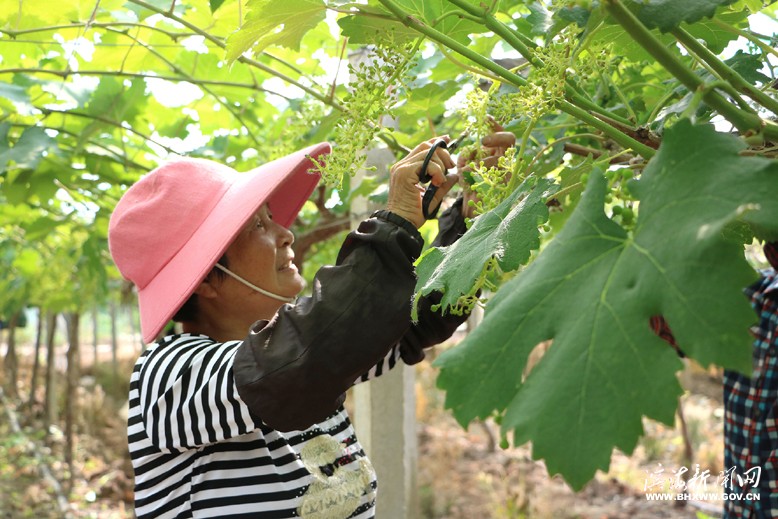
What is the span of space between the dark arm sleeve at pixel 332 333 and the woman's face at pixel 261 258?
1.24ft

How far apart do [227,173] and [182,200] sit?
7.2 inches

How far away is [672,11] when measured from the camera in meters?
0.81

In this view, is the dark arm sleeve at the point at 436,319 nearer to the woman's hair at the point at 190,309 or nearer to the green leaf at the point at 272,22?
the woman's hair at the point at 190,309

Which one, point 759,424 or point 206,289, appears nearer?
point 206,289

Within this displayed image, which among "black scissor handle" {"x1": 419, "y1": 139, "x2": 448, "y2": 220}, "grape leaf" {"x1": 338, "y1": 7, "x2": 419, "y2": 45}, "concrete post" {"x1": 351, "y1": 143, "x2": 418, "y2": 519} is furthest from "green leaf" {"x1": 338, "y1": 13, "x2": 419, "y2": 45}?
"concrete post" {"x1": 351, "y1": 143, "x2": 418, "y2": 519}

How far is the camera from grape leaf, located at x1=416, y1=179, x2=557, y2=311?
0.87 meters

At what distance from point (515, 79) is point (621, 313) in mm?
412

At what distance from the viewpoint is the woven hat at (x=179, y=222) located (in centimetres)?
169

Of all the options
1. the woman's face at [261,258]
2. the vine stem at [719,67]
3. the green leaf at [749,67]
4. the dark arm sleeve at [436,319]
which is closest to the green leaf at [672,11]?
the vine stem at [719,67]

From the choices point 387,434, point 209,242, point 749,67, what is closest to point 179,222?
point 209,242

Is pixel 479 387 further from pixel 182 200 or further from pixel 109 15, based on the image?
pixel 109 15

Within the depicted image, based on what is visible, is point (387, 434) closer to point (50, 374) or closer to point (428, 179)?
point (428, 179)

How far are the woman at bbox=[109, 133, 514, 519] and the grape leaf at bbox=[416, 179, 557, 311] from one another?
0.45 metres

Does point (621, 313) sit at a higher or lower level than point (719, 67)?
lower
